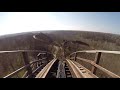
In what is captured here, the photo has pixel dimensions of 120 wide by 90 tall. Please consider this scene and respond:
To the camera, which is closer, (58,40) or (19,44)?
(19,44)

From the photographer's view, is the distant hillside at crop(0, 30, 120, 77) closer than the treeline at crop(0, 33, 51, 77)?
No

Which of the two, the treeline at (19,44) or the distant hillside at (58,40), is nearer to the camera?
the treeline at (19,44)
